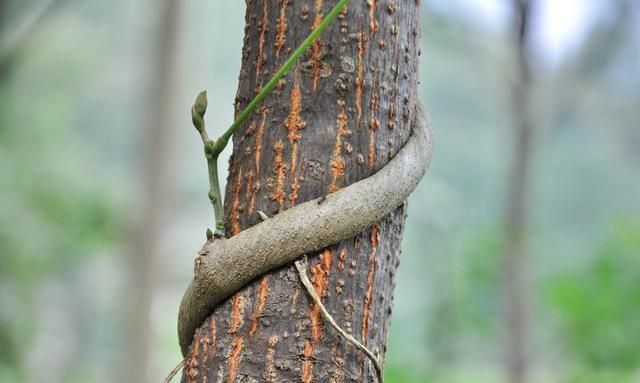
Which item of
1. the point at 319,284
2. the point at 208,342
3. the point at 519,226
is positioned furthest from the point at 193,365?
the point at 519,226

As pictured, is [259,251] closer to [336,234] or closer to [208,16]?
[336,234]

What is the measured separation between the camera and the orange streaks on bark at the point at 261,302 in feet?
2.22

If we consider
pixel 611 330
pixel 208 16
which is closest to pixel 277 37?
pixel 611 330

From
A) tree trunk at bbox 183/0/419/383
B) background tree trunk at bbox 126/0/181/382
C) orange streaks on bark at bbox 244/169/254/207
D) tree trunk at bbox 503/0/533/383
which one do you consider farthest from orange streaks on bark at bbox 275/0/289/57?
background tree trunk at bbox 126/0/181/382

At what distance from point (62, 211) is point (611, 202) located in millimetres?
5458

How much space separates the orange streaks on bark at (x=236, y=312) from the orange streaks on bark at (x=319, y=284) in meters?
0.06

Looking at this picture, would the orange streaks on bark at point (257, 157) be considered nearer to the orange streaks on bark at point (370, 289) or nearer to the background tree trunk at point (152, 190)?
the orange streaks on bark at point (370, 289)

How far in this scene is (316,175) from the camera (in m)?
0.69

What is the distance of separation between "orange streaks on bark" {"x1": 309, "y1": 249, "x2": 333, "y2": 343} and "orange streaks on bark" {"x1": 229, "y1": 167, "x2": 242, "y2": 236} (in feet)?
0.26

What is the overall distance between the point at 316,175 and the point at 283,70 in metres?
0.09

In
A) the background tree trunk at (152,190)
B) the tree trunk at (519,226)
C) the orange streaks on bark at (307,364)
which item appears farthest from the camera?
the background tree trunk at (152,190)

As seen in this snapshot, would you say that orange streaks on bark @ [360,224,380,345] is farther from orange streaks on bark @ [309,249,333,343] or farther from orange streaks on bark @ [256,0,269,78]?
orange streaks on bark @ [256,0,269,78]

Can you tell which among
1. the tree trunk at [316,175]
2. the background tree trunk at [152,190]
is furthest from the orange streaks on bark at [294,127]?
the background tree trunk at [152,190]

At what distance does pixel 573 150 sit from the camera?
368 inches
